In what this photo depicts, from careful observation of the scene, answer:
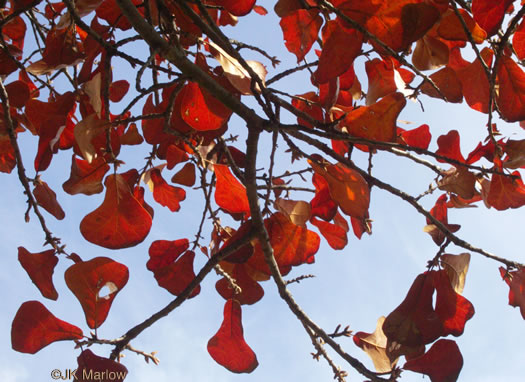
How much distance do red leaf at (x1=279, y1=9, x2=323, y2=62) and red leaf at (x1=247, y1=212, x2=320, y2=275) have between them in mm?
322

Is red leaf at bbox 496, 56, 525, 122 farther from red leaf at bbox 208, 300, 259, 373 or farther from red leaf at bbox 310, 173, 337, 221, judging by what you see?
red leaf at bbox 208, 300, 259, 373

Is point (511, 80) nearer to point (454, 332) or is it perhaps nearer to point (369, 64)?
point (369, 64)

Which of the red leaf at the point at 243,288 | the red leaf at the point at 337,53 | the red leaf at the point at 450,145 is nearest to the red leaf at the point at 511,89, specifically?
the red leaf at the point at 450,145

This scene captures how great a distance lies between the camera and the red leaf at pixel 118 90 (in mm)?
975

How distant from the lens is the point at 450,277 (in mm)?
738

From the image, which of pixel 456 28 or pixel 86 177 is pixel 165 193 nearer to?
pixel 86 177

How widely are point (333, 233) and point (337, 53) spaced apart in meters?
0.43

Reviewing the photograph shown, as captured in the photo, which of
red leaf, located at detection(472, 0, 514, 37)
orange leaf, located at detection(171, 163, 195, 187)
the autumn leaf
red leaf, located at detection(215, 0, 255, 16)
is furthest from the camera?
orange leaf, located at detection(171, 163, 195, 187)

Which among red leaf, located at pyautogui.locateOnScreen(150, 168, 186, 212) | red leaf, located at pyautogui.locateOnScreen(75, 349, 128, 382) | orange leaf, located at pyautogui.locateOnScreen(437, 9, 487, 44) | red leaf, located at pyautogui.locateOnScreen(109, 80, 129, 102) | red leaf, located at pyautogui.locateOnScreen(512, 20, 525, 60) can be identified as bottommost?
red leaf, located at pyautogui.locateOnScreen(75, 349, 128, 382)

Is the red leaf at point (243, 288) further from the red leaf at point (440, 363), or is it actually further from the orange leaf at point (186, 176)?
the red leaf at point (440, 363)

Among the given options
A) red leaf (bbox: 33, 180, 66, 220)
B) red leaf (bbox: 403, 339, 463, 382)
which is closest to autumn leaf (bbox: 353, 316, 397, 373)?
red leaf (bbox: 403, 339, 463, 382)

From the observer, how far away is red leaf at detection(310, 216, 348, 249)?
2.98 feet

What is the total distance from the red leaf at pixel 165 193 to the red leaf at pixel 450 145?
2.07ft

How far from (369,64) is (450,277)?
0.41 m
